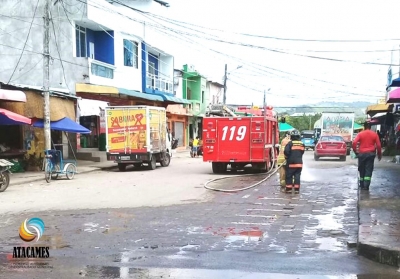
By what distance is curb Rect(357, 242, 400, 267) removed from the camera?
559 cm

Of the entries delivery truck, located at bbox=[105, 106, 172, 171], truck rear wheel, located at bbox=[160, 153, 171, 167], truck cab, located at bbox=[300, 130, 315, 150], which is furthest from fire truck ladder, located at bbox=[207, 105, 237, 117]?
truck cab, located at bbox=[300, 130, 315, 150]

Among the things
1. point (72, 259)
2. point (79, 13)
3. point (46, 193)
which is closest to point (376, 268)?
point (72, 259)

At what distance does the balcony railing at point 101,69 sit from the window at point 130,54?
106 inches

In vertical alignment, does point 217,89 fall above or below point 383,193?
above

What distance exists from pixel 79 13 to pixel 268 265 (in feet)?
72.6

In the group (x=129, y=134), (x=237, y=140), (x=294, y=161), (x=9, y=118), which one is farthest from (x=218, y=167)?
(x=9, y=118)

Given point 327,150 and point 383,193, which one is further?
point 327,150

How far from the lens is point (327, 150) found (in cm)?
2758

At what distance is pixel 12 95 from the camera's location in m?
17.1

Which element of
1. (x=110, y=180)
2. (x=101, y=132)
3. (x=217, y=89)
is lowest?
(x=110, y=180)

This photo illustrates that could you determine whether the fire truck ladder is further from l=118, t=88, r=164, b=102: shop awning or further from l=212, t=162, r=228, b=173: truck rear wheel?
l=118, t=88, r=164, b=102: shop awning

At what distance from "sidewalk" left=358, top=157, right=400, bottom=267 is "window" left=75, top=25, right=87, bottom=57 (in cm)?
1933

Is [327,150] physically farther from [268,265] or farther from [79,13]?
[268,265]

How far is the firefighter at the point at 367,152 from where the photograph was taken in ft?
36.8
